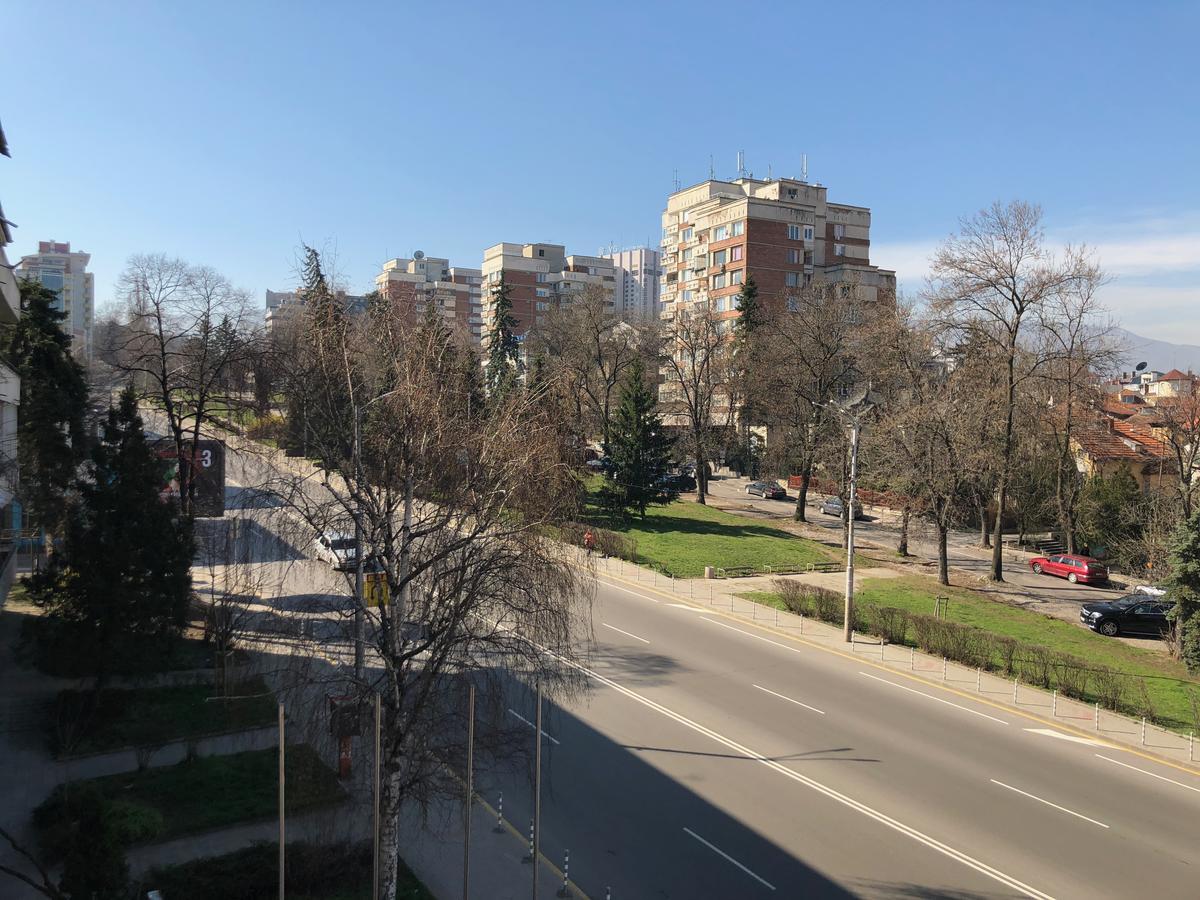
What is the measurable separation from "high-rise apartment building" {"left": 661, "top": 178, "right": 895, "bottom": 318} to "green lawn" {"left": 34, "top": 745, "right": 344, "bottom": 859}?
2521 inches

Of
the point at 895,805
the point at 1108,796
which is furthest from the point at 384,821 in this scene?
the point at 1108,796

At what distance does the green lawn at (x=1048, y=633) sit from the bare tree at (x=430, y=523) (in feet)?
56.9

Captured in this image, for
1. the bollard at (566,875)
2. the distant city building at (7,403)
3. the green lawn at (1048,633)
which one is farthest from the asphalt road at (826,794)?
the distant city building at (7,403)

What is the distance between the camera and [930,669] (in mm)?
24000

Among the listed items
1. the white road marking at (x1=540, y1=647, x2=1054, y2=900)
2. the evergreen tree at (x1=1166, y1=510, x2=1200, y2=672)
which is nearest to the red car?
the evergreen tree at (x1=1166, y1=510, x2=1200, y2=672)

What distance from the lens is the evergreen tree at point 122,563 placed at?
54.0 feet

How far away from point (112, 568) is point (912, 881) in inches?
584

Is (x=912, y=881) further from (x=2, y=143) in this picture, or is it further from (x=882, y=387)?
(x=882, y=387)

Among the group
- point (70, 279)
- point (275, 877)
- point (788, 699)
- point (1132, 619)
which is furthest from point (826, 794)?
point (70, 279)

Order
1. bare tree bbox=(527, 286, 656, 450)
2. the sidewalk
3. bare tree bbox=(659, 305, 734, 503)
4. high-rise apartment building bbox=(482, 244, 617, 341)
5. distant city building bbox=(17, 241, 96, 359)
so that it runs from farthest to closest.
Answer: distant city building bbox=(17, 241, 96, 359), high-rise apartment building bbox=(482, 244, 617, 341), bare tree bbox=(527, 286, 656, 450), bare tree bbox=(659, 305, 734, 503), the sidewalk

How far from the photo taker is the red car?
134 feet

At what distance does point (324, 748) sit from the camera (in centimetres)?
1080

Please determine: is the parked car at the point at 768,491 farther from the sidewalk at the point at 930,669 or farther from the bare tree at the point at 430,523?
the bare tree at the point at 430,523

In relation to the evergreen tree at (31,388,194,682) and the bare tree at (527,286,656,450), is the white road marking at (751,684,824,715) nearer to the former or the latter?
the evergreen tree at (31,388,194,682)
